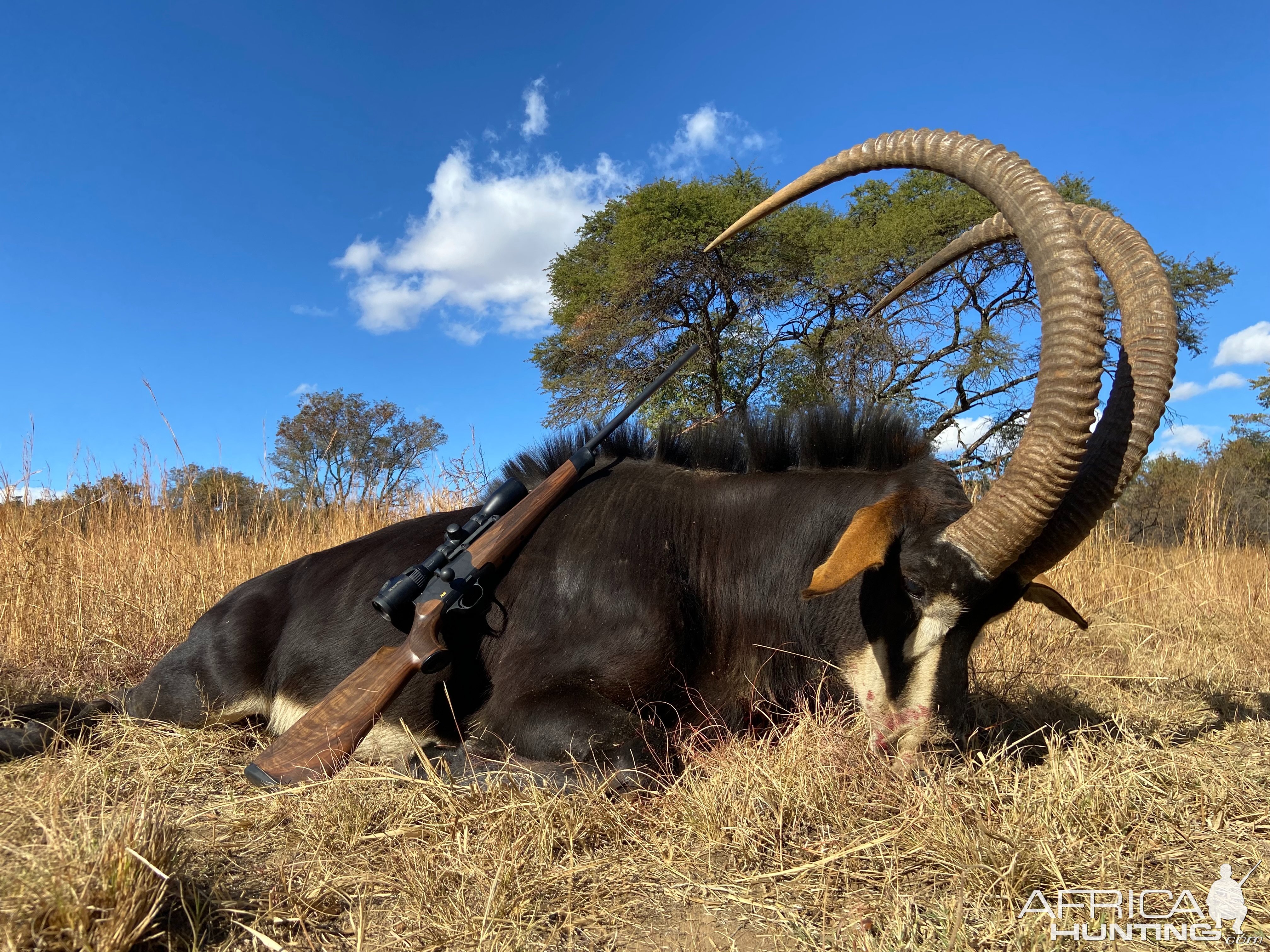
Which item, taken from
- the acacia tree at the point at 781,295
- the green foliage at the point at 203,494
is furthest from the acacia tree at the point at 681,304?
the green foliage at the point at 203,494

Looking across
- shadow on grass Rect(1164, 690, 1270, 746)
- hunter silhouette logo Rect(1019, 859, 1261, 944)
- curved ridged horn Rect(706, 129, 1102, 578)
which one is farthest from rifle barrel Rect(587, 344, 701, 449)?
shadow on grass Rect(1164, 690, 1270, 746)

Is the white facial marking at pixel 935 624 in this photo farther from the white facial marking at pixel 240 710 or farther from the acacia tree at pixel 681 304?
the acacia tree at pixel 681 304

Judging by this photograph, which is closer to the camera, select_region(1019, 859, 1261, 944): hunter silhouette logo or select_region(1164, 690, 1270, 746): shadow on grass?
select_region(1019, 859, 1261, 944): hunter silhouette logo

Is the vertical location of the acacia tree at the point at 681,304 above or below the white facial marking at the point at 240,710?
above

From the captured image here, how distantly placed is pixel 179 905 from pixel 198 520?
6510 mm

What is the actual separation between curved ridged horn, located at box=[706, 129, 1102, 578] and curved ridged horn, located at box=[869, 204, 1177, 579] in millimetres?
136

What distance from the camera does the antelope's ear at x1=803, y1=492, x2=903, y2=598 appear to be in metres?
2.52

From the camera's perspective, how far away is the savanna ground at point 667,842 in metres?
1.72

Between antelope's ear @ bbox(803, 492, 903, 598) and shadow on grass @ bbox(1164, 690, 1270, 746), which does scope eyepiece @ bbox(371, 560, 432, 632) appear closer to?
antelope's ear @ bbox(803, 492, 903, 598)

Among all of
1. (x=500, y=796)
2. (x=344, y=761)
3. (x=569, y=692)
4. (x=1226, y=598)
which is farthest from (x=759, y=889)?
(x=1226, y=598)

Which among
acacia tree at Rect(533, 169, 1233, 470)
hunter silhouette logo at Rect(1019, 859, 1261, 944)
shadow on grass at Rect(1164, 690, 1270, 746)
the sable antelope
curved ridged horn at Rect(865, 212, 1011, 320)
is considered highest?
acacia tree at Rect(533, 169, 1233, 470)

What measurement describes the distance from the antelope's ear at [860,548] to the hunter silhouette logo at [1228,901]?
49.4 inches

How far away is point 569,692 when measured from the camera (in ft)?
9.71

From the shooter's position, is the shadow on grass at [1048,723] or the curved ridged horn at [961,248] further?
the curved ridged horn at [961,248]
